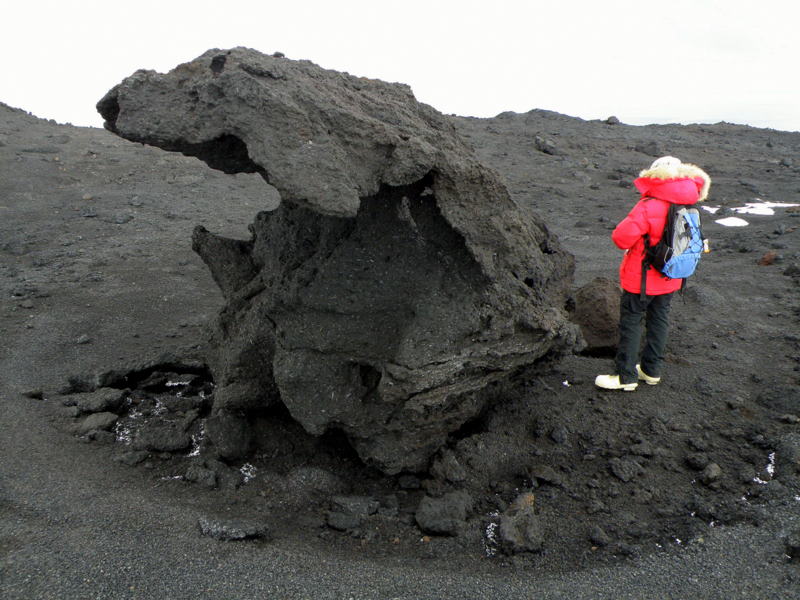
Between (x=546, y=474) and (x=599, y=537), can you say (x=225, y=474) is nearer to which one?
(x=546, y=474)

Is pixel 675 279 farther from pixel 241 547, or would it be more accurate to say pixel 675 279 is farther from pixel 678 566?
pixel 241 547

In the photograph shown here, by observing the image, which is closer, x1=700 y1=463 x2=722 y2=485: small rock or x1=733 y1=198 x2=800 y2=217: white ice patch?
x1=700 y1=463 x2=722 y2=485: small rock

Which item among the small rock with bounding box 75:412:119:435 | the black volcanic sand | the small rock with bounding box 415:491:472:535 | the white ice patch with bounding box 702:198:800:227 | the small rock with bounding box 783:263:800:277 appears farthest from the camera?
the white ice patch with bounding box 702:198:800:227

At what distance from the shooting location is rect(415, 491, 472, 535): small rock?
3164 mm

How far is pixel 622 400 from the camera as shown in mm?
4348

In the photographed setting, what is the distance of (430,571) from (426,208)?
1.88 meters

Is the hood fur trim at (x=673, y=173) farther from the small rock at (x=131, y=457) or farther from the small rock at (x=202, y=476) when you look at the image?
the small rock at (x=131, y=457)

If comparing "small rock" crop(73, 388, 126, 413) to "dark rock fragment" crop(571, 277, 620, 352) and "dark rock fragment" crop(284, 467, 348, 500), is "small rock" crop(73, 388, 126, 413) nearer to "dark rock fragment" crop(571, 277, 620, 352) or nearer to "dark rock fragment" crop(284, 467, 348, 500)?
"dark rock fragment" crop(284, 467, 348, 500)

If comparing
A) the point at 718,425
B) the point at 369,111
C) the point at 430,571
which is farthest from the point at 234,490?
the point at 718,425

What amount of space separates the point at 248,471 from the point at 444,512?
1224mm

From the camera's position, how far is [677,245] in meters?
4.21

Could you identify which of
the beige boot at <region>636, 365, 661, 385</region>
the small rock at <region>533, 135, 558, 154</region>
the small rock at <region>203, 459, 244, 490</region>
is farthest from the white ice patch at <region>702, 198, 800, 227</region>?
the small rock at <region>203, 459, 244, 490</region>

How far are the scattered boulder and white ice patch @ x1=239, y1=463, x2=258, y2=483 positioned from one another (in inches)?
58.2

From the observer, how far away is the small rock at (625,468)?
3.58m
